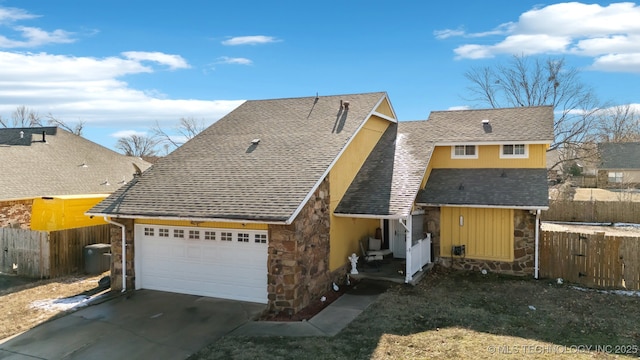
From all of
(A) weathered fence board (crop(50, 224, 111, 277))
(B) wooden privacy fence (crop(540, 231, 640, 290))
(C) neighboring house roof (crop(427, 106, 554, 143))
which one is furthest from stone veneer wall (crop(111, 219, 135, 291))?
(B) wooden privacy fence (crop(540, 231, 640, 290))

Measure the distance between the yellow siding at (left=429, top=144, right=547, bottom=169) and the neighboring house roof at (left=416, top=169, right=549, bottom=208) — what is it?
27 cm

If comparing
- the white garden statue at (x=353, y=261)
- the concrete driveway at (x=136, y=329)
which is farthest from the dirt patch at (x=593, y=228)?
the concrete driveway at (x=136, y=329)

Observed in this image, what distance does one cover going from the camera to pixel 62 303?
37.6ft

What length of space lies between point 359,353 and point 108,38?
1400 centimetres

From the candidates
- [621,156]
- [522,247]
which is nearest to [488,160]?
[522,247]

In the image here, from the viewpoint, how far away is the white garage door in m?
10.9

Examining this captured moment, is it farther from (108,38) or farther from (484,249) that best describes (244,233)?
(108,38)

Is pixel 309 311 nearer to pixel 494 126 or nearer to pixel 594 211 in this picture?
pixel 494 126

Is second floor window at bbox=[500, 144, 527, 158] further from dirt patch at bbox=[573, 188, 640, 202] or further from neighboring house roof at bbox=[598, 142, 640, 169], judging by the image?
neighboring house roof at bbox=[598, 142, 640, 169]

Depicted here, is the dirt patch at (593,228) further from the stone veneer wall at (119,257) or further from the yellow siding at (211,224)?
the stone veneer wall at (119,257)

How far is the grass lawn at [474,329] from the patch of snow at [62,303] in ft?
17.0

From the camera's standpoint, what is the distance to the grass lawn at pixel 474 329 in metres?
7.88

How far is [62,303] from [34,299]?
1174mm

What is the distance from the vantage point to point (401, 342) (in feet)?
27.6
